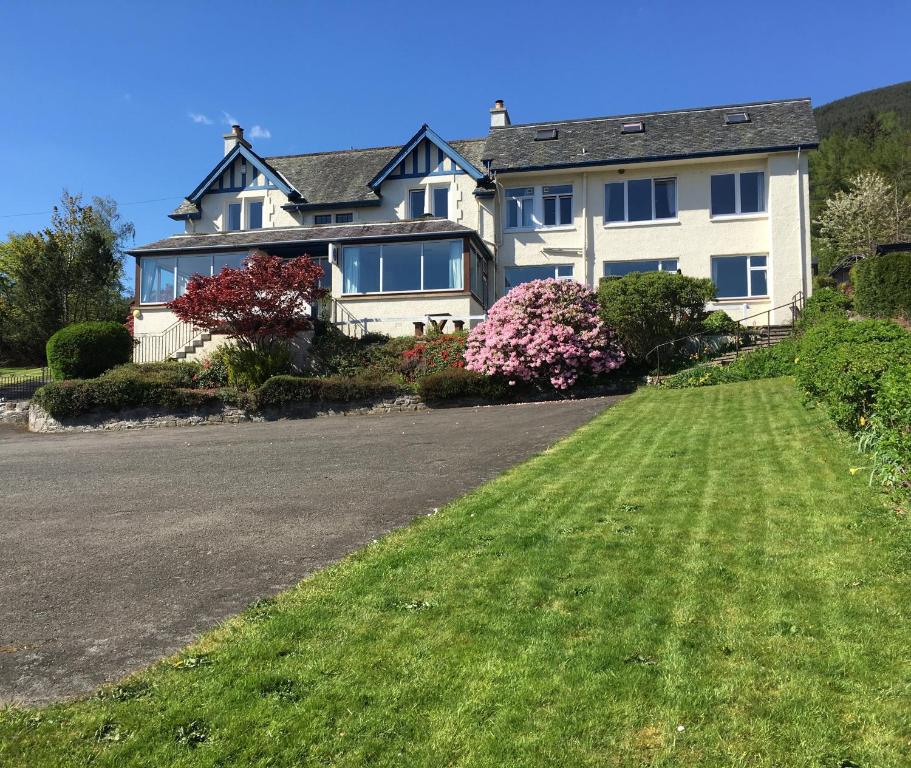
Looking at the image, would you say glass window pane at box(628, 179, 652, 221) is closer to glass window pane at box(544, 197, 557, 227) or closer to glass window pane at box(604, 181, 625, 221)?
glass window pane at box(604, 181, 625, 221)

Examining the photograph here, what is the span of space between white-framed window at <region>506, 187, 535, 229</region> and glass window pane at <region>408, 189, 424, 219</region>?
11.6 feet

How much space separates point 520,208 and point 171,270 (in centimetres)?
1366

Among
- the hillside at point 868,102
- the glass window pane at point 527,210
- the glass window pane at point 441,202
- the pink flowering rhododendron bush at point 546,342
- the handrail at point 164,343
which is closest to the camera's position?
the pink flowering rhododendron bush at point 546,342

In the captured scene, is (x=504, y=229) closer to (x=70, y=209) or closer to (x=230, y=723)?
(x=230, y=723)

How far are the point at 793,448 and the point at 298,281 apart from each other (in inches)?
658

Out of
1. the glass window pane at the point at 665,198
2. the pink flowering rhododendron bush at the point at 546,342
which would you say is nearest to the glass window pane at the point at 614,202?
the glass window pane at the point at 665,198

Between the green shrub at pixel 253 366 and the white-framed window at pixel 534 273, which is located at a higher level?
the white-framed window at pixel 534 273

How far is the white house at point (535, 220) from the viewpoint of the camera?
86.5 ft

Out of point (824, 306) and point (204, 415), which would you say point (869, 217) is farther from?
point (204, 415)

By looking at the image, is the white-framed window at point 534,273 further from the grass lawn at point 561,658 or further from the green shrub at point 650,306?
the grass lawn at point 561,658

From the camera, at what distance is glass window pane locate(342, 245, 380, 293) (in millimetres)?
27000

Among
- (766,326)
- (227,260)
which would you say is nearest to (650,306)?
(766,326)

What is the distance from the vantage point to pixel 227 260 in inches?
1107

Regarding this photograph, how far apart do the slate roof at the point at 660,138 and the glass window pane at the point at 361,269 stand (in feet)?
20.0
